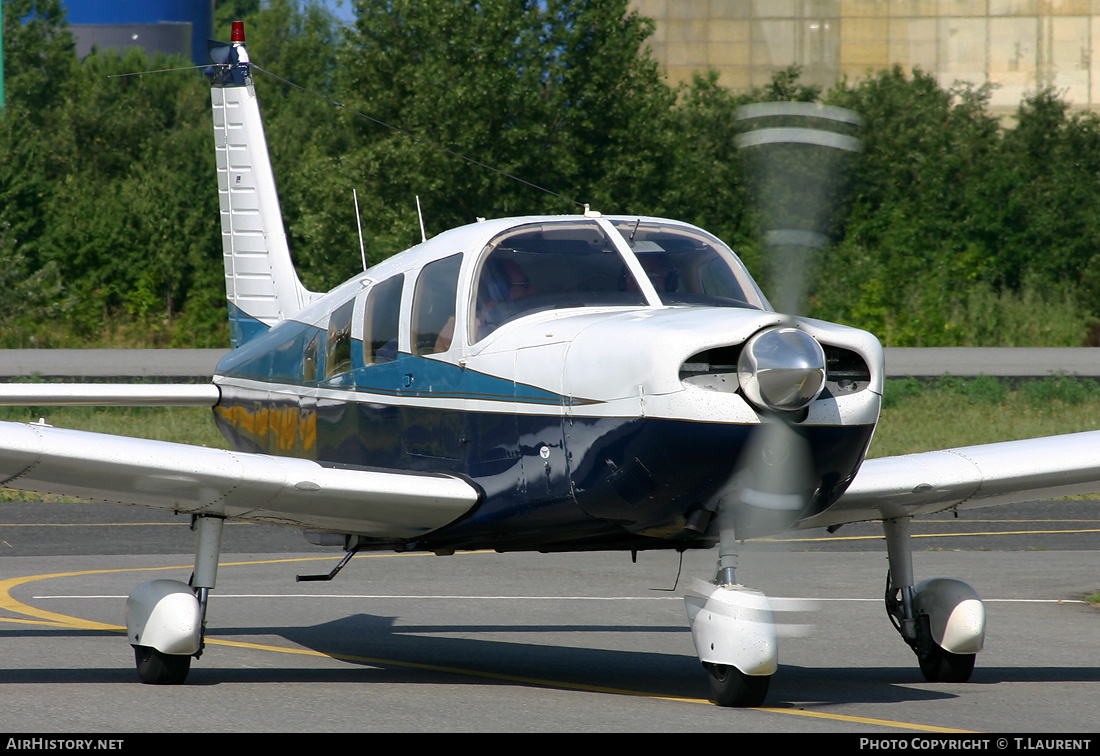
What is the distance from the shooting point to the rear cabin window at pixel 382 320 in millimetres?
7645

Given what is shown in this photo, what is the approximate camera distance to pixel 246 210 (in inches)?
479

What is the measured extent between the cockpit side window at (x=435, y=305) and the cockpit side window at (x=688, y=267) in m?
0.93

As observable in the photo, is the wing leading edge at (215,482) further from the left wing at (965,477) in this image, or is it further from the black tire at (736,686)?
→ the left wing at (965,477)

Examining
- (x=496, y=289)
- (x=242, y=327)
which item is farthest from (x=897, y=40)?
(x=496, y=289)

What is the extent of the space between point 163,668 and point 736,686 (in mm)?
2937

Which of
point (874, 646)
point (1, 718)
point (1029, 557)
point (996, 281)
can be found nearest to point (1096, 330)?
point (996, 281)

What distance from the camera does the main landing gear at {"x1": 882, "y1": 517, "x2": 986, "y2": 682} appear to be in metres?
7.31

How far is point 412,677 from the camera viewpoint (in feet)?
24.2

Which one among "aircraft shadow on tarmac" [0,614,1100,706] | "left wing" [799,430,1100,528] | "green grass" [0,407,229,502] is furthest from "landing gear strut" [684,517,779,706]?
"green grass" [0,407,229,502]

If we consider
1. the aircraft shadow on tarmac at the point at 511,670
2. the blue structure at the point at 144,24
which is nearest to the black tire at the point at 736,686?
the aircraft shadow on tarmac at the point at 511,670

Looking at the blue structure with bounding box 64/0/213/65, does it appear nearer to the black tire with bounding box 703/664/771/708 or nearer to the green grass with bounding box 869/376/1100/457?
the green grass with bounding box 869/376/1100/457

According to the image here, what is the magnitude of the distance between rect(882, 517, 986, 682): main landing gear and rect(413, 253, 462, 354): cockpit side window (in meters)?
2.81

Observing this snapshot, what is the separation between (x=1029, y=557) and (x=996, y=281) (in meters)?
26.4

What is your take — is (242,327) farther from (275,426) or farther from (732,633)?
(732,633)
